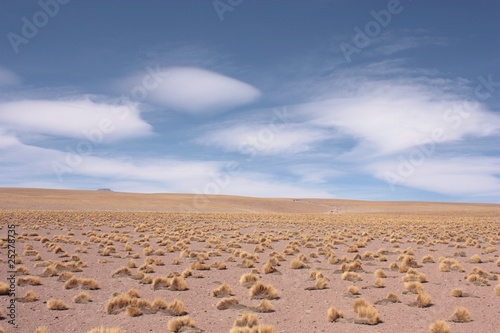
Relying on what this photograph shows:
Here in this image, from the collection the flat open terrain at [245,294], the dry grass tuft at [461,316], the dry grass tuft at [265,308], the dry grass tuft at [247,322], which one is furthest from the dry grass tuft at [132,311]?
the dry grass tuft at [461,316]

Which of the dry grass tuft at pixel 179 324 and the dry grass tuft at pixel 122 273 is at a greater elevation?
the dry grass tuft at pixel 179 324

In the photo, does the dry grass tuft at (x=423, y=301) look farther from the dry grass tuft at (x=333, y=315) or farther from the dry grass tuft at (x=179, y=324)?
the dry grass tuft at (x=179, y=324)

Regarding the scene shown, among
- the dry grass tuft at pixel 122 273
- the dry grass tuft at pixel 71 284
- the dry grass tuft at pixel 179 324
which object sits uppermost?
the dry grass tuft at pixel 179 324

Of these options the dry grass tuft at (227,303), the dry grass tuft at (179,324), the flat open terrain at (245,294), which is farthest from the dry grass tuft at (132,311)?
the dry grass tuft at (227,303)

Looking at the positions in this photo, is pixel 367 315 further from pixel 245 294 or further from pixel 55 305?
pixel 55 305

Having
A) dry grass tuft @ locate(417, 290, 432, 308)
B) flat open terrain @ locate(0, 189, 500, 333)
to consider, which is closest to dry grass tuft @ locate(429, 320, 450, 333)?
flat open terrain @ locate(0, 189, 500, 333)

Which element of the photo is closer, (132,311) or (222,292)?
(132,311)

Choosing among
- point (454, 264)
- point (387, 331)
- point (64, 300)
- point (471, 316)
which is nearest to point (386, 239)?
point (454, 264)

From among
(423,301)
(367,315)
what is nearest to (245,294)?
(367,315)

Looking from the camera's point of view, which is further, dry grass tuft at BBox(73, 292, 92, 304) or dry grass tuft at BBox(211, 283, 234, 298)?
dry grass tuft at BBox(211, 283, 234, 298)

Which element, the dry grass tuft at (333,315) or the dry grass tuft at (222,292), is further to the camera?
the dry grass tuft at (222,292)

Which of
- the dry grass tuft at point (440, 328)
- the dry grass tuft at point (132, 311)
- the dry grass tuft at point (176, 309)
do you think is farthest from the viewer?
the dry grass tuft at point (176, 309)

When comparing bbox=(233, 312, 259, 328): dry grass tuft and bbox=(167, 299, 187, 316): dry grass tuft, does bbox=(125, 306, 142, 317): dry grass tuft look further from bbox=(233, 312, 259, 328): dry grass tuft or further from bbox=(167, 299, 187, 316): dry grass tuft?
bbox=(233, 312, 259, 328): dry grass tuft

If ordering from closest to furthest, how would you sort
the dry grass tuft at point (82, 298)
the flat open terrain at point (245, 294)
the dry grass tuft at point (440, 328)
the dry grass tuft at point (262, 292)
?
the dry grass tuft at point (440, 328), the flat open terrain at point (245, 294), the dry grass tuft at point (82, 298), the dry grass tuft at point (262, 292)
